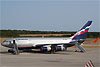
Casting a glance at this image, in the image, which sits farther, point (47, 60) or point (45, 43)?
point (45, 43)

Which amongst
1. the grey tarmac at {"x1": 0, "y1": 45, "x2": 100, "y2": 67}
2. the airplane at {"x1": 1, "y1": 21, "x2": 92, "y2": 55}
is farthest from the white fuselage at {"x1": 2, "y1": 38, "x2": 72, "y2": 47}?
the grey tarmac at {"x1": 0, "y1": 45, "x2": 100, "y2": 67}

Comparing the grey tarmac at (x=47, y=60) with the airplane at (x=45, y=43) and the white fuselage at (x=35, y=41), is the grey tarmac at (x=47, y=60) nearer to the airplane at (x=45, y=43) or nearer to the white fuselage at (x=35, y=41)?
the airplane at (x=45, y=43)

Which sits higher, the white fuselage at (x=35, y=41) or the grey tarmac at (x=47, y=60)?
the white fuselage at (x=35, y=41)

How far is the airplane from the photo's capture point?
37.7 m

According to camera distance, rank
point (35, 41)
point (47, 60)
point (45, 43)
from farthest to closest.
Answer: point (45, 43) < point (35, 41) < point (47, 60)

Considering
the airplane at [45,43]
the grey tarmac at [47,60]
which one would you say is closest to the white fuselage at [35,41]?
the airplane at [45,43]

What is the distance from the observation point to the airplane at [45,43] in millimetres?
37656

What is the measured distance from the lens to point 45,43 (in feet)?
132

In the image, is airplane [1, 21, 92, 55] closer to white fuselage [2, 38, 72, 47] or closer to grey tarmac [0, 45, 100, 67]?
white fuselage [2, 38, 72, 47]

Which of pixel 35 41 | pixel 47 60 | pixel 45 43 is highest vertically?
pixel 35 41

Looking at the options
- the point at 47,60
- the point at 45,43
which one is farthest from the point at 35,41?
the point at 47,60

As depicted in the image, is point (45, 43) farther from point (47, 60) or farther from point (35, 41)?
point (47, 60)

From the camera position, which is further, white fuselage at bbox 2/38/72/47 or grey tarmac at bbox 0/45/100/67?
white fuselage at bbox 2/38/72/47

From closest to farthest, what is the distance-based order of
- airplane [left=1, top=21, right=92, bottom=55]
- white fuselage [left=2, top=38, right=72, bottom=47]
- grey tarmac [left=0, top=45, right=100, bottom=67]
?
grey tarmac [left=0, top=45, right=100, bottom=67] → airplane [left=1, top=21, right=92, bottom=55] → white fuselage [left=2, top=38, right=72, bottom=47]
